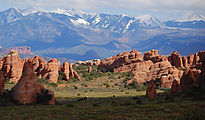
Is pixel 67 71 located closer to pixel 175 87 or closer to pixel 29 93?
pixel 29 93

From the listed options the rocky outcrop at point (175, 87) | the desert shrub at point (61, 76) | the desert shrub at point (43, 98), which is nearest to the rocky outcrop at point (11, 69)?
the desert shrub at point (61, 76)

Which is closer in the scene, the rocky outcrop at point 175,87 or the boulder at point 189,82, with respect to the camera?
the boulder at point 189,82

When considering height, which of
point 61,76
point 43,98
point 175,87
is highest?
point 61,76

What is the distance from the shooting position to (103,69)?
111562mm

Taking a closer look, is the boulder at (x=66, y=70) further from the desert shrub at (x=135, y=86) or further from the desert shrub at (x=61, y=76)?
the desert shrub at (x=135, y=86)

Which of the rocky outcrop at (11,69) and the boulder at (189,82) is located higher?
the rocky outcrop at (11,69)

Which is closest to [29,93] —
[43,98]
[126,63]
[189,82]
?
[43,98]

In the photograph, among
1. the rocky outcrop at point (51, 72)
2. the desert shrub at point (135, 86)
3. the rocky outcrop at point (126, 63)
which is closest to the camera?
the desert shrub at point (135, 86)

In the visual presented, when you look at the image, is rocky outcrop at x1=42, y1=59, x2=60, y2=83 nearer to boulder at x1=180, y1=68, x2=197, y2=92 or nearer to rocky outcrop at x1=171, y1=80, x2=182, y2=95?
rocky outcrop at x1=171, y1=80, x2=182, y2=95

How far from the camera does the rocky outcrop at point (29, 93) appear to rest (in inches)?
1304

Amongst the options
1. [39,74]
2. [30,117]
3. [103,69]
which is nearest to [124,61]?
Answer: [103,69]

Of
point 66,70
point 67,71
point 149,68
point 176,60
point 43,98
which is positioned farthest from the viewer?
point 176,60

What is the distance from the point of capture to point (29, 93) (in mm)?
33719

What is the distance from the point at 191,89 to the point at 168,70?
39250mm
